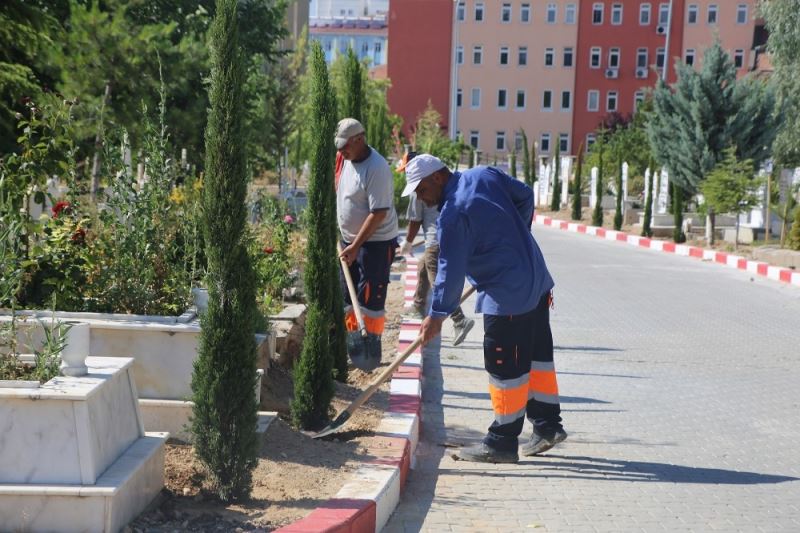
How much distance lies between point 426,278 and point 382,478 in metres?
6.26

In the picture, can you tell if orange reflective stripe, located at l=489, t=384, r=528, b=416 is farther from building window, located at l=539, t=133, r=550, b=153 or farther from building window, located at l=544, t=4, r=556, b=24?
building window, located at l=544, t=4, r=556, b=24

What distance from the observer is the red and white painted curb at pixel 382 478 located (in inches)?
187

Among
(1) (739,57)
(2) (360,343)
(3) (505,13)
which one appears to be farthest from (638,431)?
(3) (505,13)

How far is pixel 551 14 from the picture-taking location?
7931 cm

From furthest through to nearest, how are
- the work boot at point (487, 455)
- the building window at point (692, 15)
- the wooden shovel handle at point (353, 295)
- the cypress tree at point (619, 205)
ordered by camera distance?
the building window at point (692, 15), the cypress tree at point (619, 205), the wooden shovel handle at point (353, 295), the work boot at point (487, 455)

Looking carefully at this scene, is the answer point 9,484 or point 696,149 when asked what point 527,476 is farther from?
point 696,149

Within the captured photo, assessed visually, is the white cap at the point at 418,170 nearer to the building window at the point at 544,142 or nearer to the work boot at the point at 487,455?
the work boot at the point at 487,455

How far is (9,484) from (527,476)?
3.08m

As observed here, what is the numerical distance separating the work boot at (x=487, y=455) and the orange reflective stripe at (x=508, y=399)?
23 cm

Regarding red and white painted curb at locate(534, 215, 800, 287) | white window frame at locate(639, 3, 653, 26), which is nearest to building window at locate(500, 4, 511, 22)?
white window frame at locate(639, 3, 653, 26)

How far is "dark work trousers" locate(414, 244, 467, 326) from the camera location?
1091 centimetres

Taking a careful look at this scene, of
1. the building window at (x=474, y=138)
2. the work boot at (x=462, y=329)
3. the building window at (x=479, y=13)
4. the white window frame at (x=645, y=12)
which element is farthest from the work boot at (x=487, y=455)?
the building window at (x=479, y=13)

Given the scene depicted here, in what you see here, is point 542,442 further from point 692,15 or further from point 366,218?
point 692,15

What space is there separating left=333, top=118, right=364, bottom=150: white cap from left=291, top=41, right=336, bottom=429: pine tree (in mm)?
723
